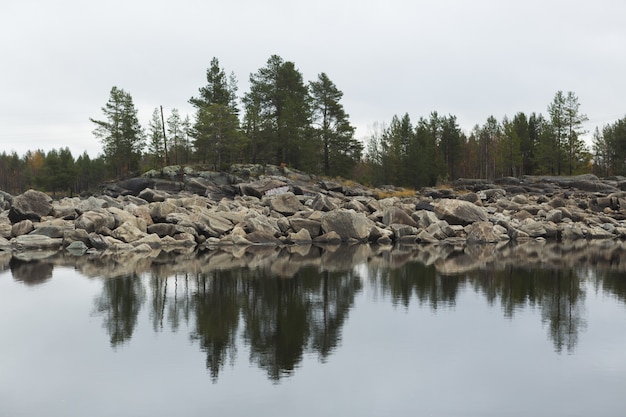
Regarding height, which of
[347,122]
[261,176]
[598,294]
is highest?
[347,122]

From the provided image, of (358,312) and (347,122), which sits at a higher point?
(347,122)

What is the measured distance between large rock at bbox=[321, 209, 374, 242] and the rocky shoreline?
7 centimetres

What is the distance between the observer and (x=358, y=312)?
613 inches

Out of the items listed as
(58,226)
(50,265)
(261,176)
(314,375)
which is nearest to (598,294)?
(314,375)

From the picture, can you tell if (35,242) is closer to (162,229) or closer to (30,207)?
(30,207)

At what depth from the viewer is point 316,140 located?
218 ft

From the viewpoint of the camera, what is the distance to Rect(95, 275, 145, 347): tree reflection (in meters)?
13.2

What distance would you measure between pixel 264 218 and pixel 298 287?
18300 millimetres

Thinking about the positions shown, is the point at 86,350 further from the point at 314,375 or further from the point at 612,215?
the point at 612,215

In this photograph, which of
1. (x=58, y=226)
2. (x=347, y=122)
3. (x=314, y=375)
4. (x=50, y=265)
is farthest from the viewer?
(x=347, y=122)

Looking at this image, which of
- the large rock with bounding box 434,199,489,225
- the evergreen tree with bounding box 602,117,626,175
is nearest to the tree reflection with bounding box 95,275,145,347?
the large rock with bounding box 434,199,489,225

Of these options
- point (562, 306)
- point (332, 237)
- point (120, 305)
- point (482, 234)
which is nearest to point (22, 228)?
point (332, 237)

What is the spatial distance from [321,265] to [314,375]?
50.1ft

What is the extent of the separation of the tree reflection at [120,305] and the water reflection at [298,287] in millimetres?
28
